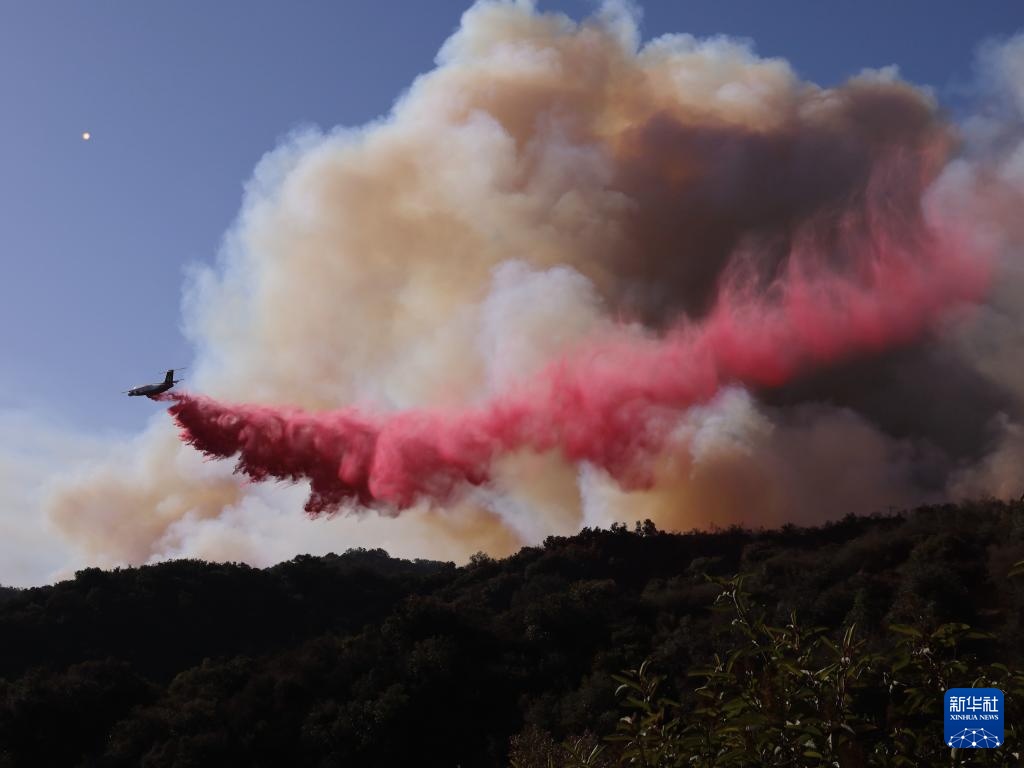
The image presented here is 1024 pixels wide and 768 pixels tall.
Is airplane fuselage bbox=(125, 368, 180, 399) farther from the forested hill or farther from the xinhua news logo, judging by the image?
the xinhua news logo

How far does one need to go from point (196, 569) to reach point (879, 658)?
96.2m

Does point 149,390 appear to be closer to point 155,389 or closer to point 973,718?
point 155,389

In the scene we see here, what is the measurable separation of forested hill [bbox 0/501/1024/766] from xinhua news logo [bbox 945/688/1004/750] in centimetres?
3210

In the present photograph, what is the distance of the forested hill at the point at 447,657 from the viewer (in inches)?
2046

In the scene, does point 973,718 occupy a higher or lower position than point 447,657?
lower

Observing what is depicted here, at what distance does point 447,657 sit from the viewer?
57.2 metres

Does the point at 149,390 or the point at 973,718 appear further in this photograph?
the point at 149,390

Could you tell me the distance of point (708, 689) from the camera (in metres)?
9.28

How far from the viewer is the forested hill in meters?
52.0

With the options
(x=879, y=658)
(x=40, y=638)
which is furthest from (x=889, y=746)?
(x=40, y=638)

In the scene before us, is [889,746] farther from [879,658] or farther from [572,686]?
[572,686]

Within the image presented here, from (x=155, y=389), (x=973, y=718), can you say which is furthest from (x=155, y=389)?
(x=973, y=718)

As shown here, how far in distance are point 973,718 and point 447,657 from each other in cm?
5102

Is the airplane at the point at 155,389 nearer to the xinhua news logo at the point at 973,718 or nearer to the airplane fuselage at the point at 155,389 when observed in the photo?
the airplane fuselage at the point at 155,389
